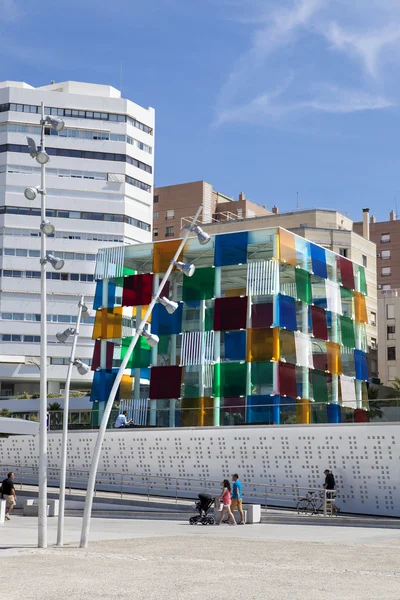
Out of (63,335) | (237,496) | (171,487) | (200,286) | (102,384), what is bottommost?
(171,487)

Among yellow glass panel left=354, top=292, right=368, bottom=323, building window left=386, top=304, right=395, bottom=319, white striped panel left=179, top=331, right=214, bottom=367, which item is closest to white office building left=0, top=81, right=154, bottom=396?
building window left=386, top=304, right=395, bottom=319

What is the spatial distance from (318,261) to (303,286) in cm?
278

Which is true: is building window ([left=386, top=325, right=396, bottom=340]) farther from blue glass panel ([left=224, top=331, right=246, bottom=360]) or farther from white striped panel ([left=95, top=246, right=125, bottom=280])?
blue glass panel ([left=224, top=331, right=246, bottom=360])

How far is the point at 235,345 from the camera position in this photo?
4756 cm

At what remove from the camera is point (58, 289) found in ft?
294

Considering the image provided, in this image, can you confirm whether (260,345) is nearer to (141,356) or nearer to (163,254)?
(141,356)

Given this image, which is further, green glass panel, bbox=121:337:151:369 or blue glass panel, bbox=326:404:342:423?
green glass panel, bbox=121:337:151:369

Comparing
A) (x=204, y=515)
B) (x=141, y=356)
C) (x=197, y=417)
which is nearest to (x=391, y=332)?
(x=141, y=356)

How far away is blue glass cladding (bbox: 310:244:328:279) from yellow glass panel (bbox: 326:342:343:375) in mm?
3943

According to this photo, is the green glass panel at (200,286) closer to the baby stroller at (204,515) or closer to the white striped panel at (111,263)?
the white striped panel at (111,263)

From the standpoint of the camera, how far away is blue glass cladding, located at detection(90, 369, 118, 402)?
51594mm

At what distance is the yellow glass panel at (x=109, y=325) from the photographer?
51.9 metres

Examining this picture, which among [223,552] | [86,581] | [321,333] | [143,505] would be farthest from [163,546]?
[321,333]

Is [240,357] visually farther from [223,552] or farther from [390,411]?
[223,552]
